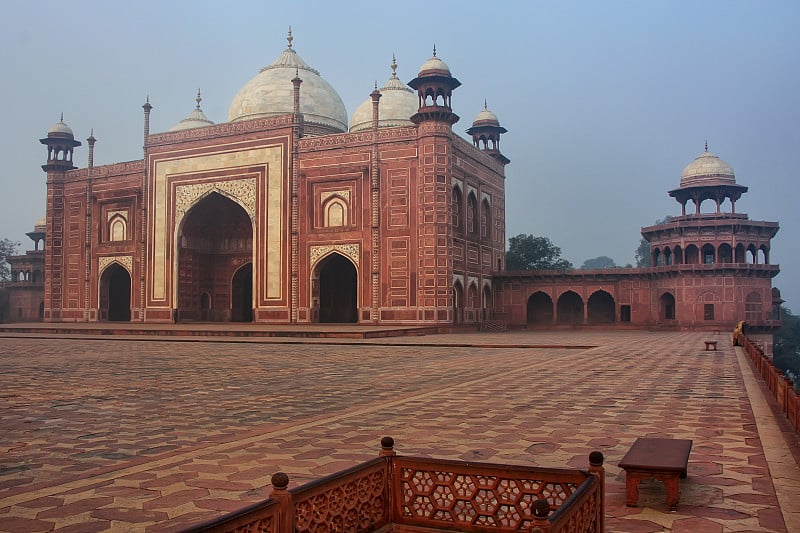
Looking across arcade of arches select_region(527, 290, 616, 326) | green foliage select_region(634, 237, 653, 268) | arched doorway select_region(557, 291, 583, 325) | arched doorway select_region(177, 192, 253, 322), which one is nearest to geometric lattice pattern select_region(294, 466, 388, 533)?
arcade of arches select_region(527, 290, 616, 326)

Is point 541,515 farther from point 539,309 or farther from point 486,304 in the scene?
point 539,309

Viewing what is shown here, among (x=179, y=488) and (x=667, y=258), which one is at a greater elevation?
(x=667, y=258)

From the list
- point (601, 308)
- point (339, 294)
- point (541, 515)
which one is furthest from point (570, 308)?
point (541, 515)

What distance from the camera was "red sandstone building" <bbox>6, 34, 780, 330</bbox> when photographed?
2486cm

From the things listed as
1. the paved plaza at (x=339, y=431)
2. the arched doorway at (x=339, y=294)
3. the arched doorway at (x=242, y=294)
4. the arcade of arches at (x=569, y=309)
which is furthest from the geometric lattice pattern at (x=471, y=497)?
the arched doorway at (x=242, y=294)

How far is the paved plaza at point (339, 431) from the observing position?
11.4ft

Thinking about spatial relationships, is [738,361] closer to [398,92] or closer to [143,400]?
[143,400]

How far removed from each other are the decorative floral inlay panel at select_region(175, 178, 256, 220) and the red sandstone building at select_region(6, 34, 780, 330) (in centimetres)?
6

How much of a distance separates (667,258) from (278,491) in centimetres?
2900

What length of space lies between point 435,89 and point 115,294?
1756 centimetres

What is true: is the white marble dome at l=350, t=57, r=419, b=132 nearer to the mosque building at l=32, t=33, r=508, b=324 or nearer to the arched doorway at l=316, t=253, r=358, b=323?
the mosque building at l=32, t=33, r=508, b=324

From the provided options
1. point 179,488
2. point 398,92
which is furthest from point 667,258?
point 179,488

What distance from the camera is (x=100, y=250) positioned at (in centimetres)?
3094

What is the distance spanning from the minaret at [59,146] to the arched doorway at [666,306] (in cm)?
2608
